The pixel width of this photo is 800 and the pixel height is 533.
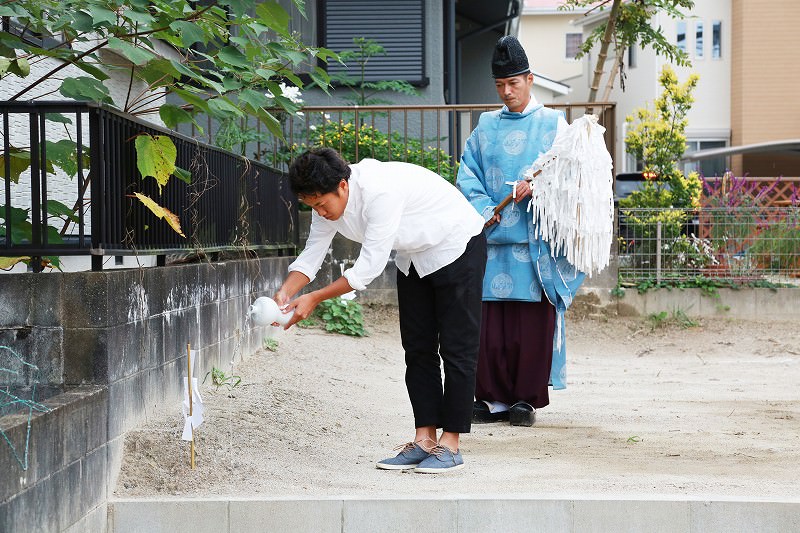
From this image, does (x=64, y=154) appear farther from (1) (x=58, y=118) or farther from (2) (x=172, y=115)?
(2) (x=172, y=115)

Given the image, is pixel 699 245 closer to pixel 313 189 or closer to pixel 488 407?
pixel 488 407

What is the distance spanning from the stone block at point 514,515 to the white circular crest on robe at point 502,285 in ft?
7.65

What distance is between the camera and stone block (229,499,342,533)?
3904 mm

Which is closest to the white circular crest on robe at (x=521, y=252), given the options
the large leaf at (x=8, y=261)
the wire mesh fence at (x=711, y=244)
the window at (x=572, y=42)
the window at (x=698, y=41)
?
the large leaf at (x=8, y=261)

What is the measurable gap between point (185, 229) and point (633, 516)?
301 centimetres

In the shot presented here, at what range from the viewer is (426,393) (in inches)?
189

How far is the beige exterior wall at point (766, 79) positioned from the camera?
25672 millimetres

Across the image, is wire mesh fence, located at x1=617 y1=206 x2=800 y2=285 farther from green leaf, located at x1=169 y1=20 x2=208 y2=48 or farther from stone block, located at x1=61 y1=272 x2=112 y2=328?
stone block, located at x1=61 y1=272 x2=112 y2=328

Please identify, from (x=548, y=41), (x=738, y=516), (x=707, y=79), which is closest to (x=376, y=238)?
(x=738, y=516)

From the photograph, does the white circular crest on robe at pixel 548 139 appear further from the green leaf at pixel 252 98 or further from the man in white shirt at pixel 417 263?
the green leaf at pixel 252 98

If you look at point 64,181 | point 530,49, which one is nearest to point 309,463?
point 64,181

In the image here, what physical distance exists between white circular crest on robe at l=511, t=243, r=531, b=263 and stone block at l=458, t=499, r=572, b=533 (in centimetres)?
242

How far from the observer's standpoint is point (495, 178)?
20.5ft

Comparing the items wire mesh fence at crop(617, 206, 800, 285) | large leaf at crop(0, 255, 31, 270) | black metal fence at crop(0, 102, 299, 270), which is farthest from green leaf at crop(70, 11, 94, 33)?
wire mesh fence at crop(617, 206, 800, 285)
